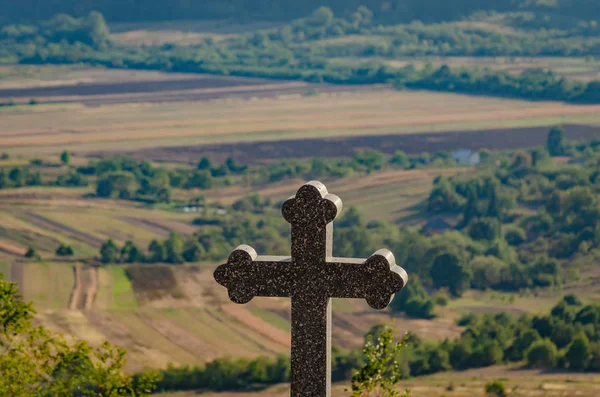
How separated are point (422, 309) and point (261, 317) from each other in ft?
65.4

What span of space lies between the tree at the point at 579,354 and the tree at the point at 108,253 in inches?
2369

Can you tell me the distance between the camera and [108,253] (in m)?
151

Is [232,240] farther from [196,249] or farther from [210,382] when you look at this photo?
[210,382]

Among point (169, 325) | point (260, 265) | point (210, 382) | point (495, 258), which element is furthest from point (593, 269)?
point (260, 265)

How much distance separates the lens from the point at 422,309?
135875mm

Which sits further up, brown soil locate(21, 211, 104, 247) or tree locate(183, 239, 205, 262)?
brown soil locate(21, 211, 104, 247)

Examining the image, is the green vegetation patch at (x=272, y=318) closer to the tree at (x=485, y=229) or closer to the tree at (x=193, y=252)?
the tree at (x=193, y=252)

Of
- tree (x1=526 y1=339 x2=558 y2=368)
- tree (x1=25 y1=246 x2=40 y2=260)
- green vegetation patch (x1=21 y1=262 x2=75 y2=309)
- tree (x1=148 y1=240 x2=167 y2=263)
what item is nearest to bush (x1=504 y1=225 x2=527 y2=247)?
tree (x1=148 y1=240 x2=167 y2=263)

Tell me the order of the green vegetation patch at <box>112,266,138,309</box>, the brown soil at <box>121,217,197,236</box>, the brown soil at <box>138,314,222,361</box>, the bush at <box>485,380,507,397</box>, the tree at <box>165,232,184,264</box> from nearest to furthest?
1. the bush at <box>485,380,507,397</box>
2. the brown soil at <box>138,314,222,361</box>
3. the green vegetation patch at <box>112,266,138,309</box>
4. the tree at <box>165,232,184,264</box>
5. the brown soil at <box>121,217,197,236</box>

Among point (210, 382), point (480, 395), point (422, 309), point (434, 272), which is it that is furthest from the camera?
point (434, 272)

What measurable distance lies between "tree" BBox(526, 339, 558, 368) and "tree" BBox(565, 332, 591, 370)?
1269mm

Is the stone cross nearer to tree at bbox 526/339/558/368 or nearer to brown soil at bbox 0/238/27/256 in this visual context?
tree at bbox 526/339/558/368

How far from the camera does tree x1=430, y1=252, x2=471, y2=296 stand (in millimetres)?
154250

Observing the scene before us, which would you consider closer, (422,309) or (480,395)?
(480,395)
